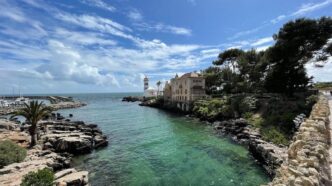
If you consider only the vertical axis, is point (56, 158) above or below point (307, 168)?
below

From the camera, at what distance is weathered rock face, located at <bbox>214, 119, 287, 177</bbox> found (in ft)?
56.5

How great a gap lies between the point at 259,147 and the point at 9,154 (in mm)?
21735

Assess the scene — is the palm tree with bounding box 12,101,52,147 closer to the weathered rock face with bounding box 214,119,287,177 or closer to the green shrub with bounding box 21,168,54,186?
the green shrub with bounding box 21,168,54,186

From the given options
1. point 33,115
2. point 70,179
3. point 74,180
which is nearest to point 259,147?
point 74,180

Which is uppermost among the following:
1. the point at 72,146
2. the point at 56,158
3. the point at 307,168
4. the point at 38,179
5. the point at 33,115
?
the point at 307,168

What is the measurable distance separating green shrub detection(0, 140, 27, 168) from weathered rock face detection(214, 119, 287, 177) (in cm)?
2060

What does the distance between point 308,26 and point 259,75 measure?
21999mm

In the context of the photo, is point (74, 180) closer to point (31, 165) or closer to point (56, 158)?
point (31, 165)

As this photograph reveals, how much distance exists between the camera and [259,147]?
2050 centimetres

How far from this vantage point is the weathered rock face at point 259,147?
56.5ft

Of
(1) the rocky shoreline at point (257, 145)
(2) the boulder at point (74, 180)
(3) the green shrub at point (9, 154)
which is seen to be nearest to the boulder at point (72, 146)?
(3) the green shrub at point (9, 154)

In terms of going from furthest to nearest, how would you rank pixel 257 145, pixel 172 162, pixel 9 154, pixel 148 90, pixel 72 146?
pixel 148 90, pixel 72 146, pixel 257 145, pixel 172 162, pixel 9 154

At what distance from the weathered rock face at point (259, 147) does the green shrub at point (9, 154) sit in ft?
67.6

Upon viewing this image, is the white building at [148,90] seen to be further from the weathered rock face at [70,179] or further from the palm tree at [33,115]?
the weathered rock face at [70,179]
